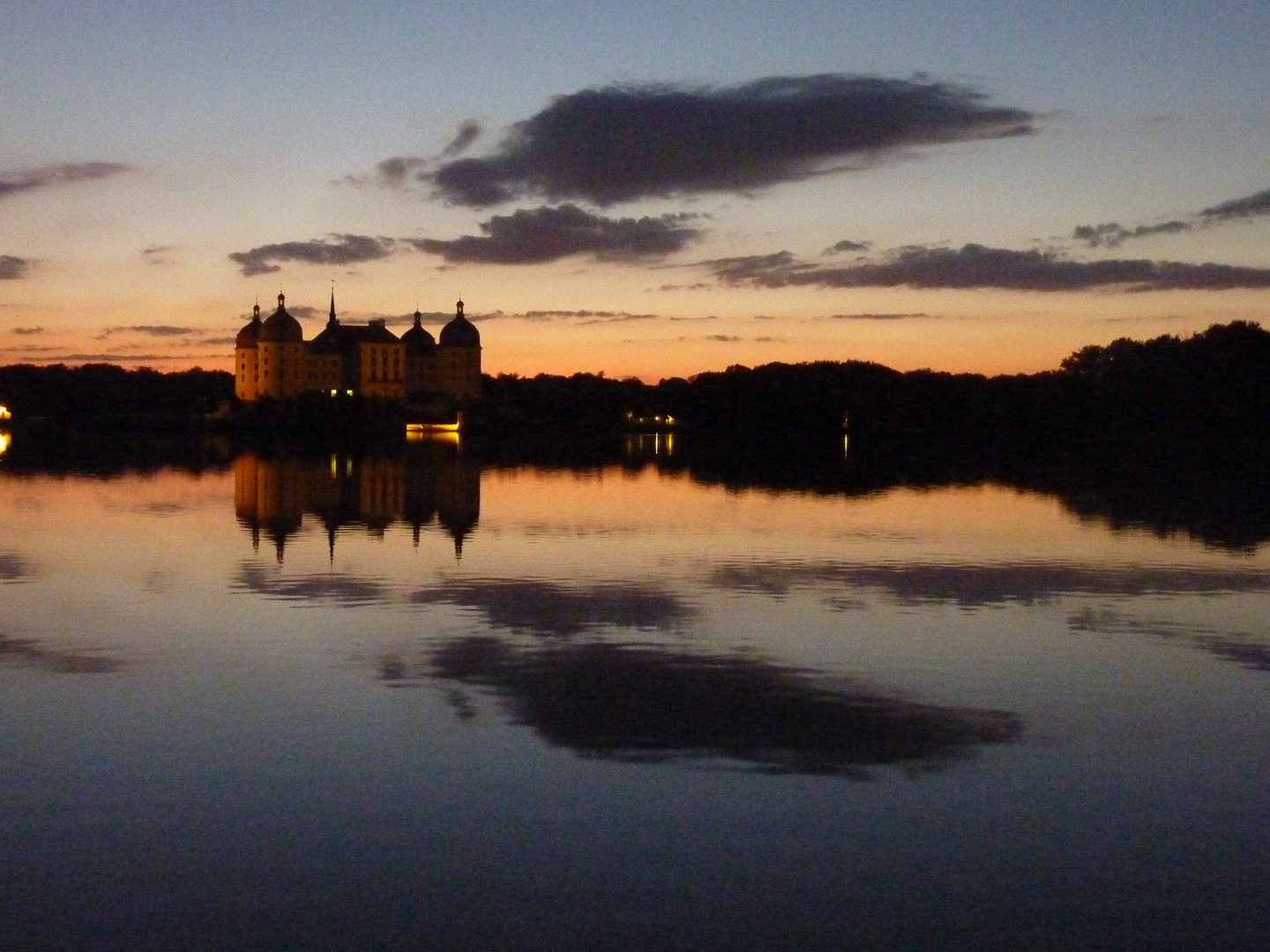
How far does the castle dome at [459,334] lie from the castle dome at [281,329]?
16310 millimetres

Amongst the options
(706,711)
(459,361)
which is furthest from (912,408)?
(706,711)

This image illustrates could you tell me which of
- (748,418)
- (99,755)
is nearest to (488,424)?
(748,418)

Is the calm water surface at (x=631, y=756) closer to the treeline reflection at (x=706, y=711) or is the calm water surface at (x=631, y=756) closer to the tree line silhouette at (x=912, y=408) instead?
the treeline reflection at (x=706, y=711)

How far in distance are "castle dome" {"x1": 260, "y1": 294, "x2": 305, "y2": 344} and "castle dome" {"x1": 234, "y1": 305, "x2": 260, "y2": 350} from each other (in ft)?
3.27

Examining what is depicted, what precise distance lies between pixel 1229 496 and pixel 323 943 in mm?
34518

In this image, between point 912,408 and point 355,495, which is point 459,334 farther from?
point 355,495

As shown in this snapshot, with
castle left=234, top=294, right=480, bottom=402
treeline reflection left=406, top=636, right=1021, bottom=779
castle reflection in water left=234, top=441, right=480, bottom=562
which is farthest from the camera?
castle left=234, top=294, right=480, bottom=402

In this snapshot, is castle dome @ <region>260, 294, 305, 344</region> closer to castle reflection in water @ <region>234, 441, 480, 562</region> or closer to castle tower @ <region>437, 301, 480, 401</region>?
castle tower @ <region>437, 301, 480, 401</region>

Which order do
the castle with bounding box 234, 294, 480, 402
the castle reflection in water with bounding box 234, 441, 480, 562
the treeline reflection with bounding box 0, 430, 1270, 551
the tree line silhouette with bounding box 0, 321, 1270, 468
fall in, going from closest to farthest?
1. the castle reflection in water with bounding box 234, 441, 480, 562
2. the treeline reflection with bounding box 0, 430, 1270, 551
3. the tree line silhouette with bounding box 0, 321, 1270, 468
4. the castle with bounding box 234, 294, 480, 402

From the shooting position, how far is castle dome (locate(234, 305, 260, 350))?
174250 millimetres

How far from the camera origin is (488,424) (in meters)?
136

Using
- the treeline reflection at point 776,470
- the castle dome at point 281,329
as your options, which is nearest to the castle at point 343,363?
the castle dome at point 281,329

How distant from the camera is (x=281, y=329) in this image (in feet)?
567

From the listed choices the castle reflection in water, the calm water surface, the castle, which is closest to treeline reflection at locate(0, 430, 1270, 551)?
the castle reflection in water
